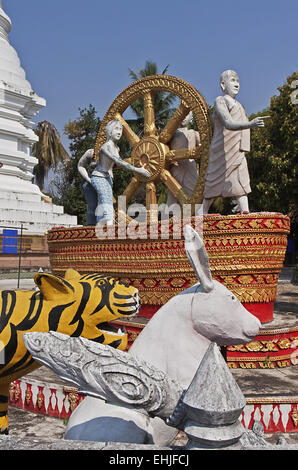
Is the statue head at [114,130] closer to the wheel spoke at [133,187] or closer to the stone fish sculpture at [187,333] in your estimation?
the wheel spoke at [133,187]

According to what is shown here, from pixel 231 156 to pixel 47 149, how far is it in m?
24.6

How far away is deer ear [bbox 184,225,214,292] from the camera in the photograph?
5.60 feet

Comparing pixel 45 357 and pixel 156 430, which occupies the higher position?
pixel 45 357

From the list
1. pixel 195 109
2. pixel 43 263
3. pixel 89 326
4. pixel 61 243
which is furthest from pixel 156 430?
pixel 43 263

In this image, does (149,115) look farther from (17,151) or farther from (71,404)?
(17,151)

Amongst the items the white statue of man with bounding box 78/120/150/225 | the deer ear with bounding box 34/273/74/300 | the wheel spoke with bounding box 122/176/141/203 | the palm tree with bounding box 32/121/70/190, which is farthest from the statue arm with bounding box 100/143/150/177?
the palm tree with bounding box 32/121/70/190

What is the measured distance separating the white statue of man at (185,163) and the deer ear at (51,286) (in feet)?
14.6

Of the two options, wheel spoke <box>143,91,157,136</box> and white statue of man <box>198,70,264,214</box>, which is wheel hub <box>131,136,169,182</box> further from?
white statue of man <box>198,70,264,214</box>

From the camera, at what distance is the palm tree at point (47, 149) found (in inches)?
1112

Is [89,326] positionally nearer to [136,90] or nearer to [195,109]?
[195,109]

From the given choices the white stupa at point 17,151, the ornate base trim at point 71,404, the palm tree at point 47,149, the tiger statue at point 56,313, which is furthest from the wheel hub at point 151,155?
the palm tree at point 47,149

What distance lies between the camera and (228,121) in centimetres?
498

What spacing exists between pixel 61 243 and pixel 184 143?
7.56 feet
